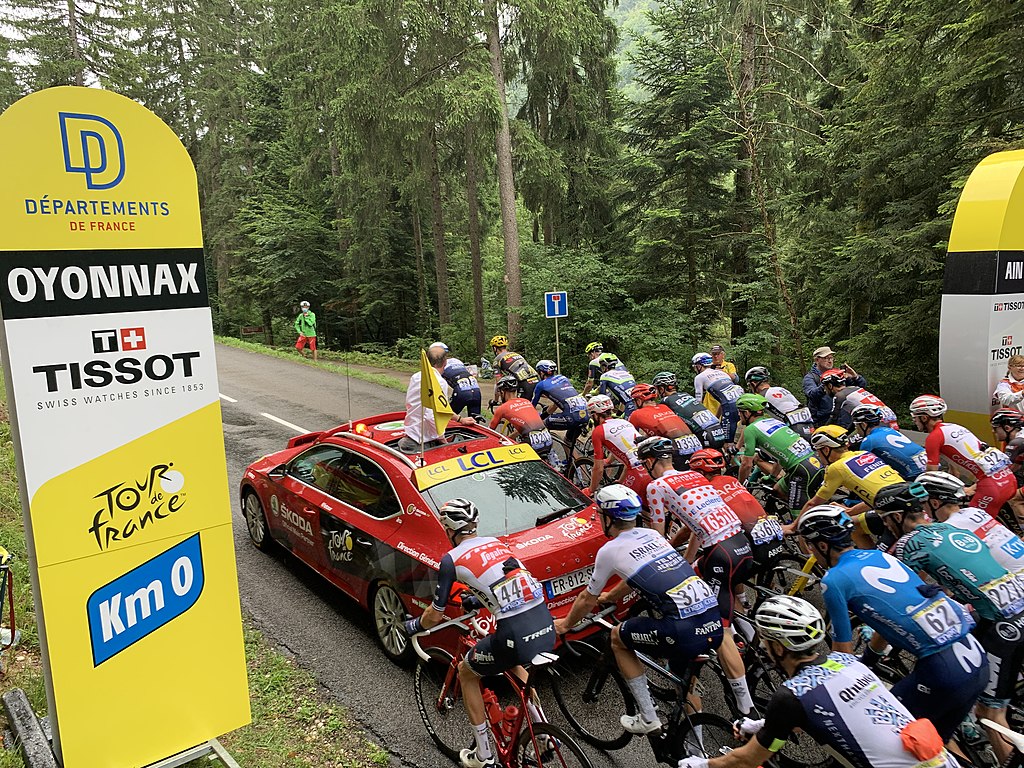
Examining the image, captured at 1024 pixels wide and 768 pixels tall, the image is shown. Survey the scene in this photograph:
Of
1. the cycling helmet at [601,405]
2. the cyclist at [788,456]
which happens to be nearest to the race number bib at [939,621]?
the cyclist at [788,456]

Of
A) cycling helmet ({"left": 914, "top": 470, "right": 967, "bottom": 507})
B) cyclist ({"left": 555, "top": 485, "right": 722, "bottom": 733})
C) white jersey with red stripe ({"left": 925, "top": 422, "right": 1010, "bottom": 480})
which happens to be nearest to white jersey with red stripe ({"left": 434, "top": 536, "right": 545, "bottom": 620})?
cyclist ({"left": 555, "top": 485, "right": 722, "bottom": 733})

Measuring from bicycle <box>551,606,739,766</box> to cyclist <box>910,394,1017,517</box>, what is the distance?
3505 millimetres

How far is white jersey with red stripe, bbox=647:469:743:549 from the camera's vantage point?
204 inches

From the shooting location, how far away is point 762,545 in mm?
5590

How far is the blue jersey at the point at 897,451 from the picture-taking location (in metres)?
6.60

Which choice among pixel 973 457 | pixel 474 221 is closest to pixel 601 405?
pixel 973 457

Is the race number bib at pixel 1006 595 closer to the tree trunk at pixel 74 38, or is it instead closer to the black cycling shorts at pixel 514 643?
the black cycling shorts at pixel 514 643

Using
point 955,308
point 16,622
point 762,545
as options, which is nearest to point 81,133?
point 16,622

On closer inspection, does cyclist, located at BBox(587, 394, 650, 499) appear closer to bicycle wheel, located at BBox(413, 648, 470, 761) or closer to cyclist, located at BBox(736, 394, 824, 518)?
cyclist, located at BBox(736, 394, 824, 518)

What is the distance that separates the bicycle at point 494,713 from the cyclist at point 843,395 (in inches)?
226

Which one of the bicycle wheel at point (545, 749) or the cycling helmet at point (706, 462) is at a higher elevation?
the cycling helmet at point (706, 462)

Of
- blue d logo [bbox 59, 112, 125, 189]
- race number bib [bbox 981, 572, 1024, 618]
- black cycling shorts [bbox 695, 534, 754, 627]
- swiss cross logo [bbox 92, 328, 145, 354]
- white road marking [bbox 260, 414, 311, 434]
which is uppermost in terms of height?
blue d logo [bbox 59, 112, 125, 189]

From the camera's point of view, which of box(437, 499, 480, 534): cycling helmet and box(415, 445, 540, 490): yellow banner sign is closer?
box(437, 499, 480, 534): cycling helmet

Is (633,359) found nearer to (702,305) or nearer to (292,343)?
(702,305)
